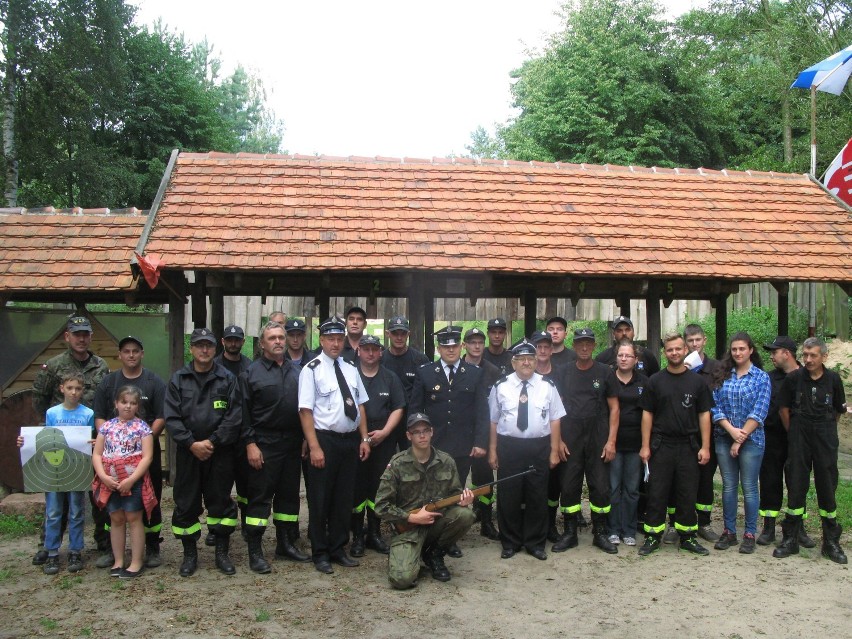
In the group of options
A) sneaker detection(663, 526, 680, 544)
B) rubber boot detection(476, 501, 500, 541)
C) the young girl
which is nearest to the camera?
the young girl

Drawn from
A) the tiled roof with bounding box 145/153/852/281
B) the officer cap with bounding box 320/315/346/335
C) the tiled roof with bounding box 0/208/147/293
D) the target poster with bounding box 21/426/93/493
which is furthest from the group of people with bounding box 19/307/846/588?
the tiled roof with bounding box 0/208/147/293

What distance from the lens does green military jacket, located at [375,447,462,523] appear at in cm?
572

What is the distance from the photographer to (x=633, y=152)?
66.8 feet

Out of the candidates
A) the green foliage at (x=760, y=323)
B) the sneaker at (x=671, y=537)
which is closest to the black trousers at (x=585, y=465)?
the sneaker at (x=671, y=537)

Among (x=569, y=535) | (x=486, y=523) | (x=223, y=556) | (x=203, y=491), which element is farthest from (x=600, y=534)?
(x=203, y=491)

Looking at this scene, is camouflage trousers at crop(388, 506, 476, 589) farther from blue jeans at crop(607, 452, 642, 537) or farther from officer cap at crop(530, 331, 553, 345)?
officer cap at crop(530, 331, 553, 345)

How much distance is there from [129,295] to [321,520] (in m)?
4.31

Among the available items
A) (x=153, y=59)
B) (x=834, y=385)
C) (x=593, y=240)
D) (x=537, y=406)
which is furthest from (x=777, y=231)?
(x=153, y=59)

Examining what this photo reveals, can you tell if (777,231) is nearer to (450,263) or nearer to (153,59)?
(450,263)

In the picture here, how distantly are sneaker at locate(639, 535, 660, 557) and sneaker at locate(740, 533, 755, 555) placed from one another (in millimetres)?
704

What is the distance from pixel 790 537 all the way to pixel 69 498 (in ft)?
19.3

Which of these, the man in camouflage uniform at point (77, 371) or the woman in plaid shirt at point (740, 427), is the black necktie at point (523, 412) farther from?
the man in camouflage uniform at point (77, 371)

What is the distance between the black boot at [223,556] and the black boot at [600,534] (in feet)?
9.83

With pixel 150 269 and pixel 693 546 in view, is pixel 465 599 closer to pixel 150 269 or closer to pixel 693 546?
pixel 693 546
